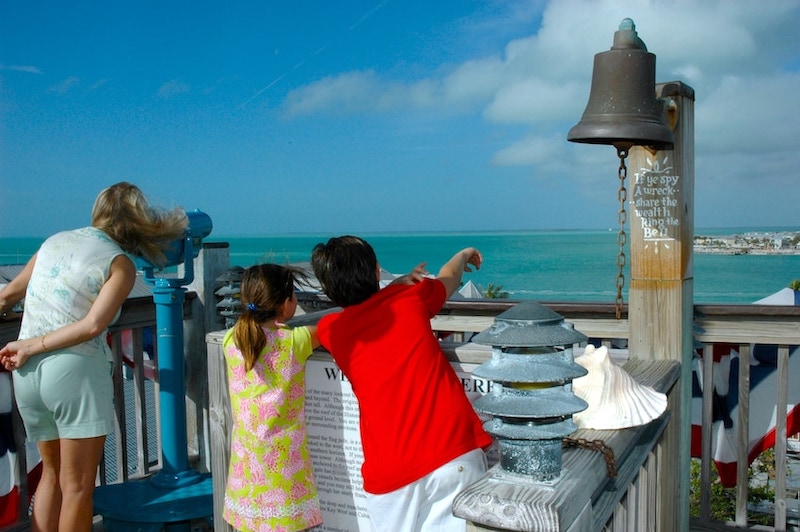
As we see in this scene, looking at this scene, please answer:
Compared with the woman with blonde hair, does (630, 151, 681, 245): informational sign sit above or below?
above

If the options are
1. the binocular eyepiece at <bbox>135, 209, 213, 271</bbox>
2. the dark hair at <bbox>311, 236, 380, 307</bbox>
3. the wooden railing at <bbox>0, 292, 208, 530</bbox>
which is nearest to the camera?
the dark hair at <bbox>311, 236, 380, 307</bbox>

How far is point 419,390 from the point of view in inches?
87.0

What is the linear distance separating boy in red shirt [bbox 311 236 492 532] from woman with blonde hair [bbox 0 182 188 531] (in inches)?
38.7

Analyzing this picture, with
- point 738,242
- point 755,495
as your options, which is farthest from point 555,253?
point 755,495

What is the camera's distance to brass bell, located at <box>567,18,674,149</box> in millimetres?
2486

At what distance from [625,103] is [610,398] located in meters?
1.11

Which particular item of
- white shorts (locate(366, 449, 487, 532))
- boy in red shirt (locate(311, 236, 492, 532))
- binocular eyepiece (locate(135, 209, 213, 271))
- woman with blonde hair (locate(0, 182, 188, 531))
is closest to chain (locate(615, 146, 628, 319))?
boy in red shirt (locate(311, 236, 492, 532))

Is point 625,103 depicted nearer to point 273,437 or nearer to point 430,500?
point 430,500

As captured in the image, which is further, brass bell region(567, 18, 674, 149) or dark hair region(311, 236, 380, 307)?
brass bell region(567, 18, 674, 149)

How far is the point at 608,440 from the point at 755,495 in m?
6.11

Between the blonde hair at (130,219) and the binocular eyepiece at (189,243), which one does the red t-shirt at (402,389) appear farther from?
the binocular eyepiece at (189,243)

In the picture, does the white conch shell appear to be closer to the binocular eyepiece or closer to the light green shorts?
the light green shorts

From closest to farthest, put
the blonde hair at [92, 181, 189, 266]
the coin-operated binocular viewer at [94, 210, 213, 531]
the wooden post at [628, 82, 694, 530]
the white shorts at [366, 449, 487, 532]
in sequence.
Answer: the white shorts at [366, 449, 487, 532]
the wooden post at [628, 82, 694, 530]
the blonde hair at [92, 181, 189, 266]
the coin-operated binocular viewer at [94, 210, 213, 531]

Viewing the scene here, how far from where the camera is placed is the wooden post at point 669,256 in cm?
268
